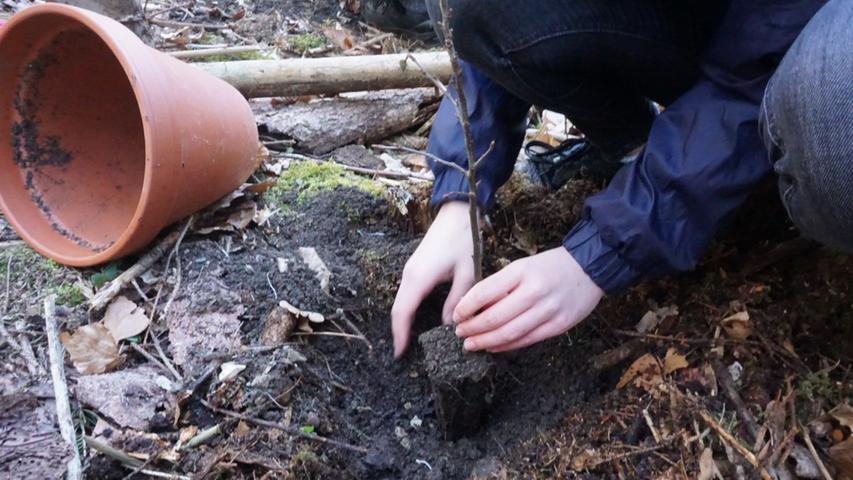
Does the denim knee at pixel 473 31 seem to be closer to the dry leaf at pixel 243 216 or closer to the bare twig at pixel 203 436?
the dry leaf at pixel 243 216

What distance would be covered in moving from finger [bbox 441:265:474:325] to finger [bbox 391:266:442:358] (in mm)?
41

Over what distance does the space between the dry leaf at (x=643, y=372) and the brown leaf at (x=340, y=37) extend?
2266 millimetres

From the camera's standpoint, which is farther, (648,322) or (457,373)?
(648,322)

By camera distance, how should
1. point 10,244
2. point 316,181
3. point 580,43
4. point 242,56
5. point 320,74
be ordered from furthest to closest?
point 242,56, point 320,74, point 316,181, point 10,244, point 580,43

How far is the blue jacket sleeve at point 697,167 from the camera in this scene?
116 cm

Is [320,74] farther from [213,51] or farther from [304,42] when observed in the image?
[304,42]

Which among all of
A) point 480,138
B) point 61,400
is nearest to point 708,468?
point 480,138

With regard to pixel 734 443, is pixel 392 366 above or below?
below

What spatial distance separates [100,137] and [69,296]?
50 centimetres

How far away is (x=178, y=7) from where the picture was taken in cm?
332

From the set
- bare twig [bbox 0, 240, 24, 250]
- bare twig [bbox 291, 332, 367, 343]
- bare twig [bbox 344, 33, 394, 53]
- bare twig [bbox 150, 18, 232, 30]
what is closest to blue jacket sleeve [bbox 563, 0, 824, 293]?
bare twig [bbox 291, 332, 367, 343]

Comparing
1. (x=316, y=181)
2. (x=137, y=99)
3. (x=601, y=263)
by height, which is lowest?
(x=316, y=181)

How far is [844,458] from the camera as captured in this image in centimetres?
112

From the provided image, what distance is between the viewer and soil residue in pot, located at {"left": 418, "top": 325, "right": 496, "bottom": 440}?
1.29 m
